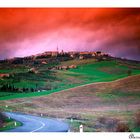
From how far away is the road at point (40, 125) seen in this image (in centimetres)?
548

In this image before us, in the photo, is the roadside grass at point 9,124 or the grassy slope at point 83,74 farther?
the grassy slope at point 83,74

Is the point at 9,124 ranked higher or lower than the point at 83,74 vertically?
lower

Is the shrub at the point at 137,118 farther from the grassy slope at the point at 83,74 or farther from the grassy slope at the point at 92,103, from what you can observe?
the grassy slope at the point at 83,74

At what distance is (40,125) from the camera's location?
550 centimetres

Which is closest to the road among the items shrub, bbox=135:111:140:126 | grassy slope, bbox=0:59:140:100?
grassy slope, bbox=0:59:140:100

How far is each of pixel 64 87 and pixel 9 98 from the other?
58 cm

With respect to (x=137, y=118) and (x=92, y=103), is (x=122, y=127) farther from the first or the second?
(x=92, y=103)

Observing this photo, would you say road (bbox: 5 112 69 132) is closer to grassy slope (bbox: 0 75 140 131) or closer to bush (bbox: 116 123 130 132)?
grassy slope (bbox: 0 75 140 131)

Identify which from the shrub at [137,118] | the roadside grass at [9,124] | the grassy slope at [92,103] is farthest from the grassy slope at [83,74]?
the shrub at [137,118]

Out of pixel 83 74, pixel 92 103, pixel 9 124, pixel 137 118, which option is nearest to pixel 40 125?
pixel 9 124

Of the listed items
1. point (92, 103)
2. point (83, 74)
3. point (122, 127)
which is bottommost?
point (122, 127)

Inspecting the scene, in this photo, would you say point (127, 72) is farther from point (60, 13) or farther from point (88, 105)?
point (60, 13)

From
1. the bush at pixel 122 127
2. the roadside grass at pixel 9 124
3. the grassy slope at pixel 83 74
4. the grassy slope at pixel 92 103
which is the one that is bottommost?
the bush at pixel 122 127
